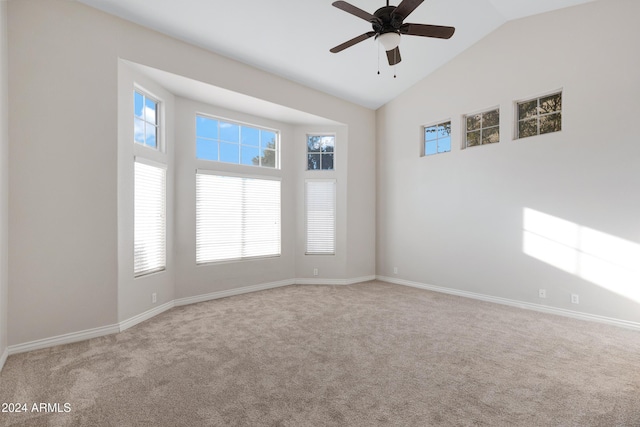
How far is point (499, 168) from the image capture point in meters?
5.01

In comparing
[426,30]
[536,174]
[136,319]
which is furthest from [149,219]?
[536,174]

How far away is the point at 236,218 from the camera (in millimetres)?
5660

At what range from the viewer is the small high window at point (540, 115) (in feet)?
14.8

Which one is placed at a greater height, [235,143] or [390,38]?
[390,38]

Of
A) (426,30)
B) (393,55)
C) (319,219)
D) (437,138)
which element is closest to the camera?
(426,30)

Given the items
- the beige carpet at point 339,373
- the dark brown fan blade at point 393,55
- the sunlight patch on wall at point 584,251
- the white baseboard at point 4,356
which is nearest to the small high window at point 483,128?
the sunlight patch on wall at point 584,251

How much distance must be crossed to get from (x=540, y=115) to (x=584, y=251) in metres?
2.02

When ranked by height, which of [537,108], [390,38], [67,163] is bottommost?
[67,163]

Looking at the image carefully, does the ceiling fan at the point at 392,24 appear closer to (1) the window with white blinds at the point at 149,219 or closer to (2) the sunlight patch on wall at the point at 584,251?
(2) the sunlight patch on wall at the point at 584,251

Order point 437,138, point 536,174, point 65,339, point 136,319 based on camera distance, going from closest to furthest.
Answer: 1. point 65,339
2. point 136,319
3. point 536,174
4. point 437,138

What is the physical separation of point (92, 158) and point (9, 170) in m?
0.69

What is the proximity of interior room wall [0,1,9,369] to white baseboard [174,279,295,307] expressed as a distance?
206 cm

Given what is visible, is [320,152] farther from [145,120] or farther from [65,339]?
[65,339]

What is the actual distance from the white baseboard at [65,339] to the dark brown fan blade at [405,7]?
4.43 meters
